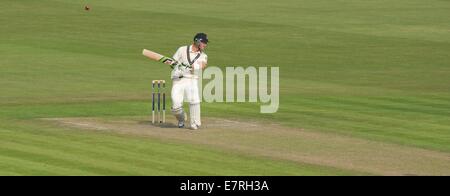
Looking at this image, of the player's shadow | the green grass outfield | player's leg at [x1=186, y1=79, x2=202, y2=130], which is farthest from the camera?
the player's shadow

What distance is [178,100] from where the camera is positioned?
104ft

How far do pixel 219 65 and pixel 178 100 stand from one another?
1549 cm

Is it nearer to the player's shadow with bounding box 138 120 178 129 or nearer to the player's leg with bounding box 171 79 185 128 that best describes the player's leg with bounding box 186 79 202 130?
the player's leg with bounding box 171 79 185 128

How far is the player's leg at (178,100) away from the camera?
104ft

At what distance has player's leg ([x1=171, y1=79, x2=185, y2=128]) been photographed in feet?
104

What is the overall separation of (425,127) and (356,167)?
6542 mm

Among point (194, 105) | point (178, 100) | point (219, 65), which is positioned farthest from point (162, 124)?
point (219, 65)

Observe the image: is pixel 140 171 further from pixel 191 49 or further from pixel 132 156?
pixel 191 49

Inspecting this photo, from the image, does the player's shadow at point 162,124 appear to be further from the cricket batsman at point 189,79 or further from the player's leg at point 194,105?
the player's leg at point 194,105

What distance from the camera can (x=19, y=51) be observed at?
4938 cm

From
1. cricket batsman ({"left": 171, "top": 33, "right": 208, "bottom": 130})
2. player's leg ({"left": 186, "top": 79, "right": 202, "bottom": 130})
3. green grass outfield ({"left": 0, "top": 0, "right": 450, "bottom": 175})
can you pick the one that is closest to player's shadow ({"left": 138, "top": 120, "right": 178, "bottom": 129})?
cricket batsman ({"left": 171, "top": 33, "right": 208, "bottom": 130})

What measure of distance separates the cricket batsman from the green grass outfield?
7.18 ft

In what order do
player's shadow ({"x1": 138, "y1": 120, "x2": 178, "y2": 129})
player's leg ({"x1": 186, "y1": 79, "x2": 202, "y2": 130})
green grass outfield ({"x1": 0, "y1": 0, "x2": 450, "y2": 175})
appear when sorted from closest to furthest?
green grass outfield ({"x1": 0, "y1": 0, "x2": 450, "y2": 175}) → player's leg ({"x1": 186, "y1": 79, "x2": 202, "y2": 130}) → player's shadow ({"x1": 138, "y1": 120, "x2": 178, "y2": 129})

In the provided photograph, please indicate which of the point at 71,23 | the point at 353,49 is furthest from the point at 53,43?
the point at 353,49
